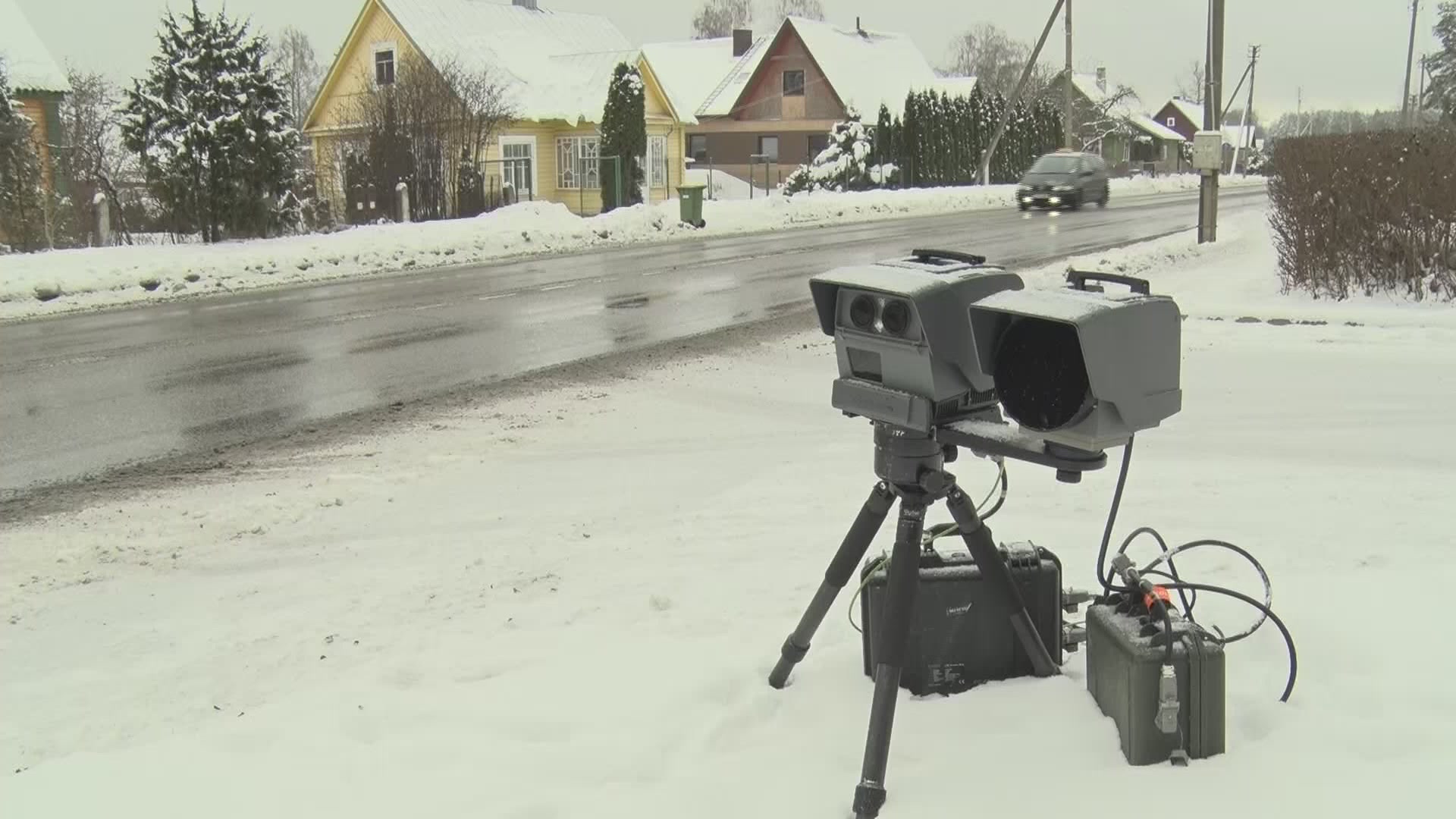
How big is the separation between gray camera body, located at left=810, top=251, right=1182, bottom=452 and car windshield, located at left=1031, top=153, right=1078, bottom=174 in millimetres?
33040

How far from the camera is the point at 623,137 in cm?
3394

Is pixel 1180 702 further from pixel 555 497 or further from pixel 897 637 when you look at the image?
pixel 555 497

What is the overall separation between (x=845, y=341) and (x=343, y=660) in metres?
2.11

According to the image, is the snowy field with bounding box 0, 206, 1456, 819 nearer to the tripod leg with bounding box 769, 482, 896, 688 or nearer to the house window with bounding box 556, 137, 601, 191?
the tripod leg with bounding box 769, 482, 896, 688

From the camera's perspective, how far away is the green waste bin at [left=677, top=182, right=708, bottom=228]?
27.1m

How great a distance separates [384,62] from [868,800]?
133ft

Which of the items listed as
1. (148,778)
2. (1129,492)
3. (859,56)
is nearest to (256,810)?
(148,778)

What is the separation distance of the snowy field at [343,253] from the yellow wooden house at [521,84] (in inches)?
388

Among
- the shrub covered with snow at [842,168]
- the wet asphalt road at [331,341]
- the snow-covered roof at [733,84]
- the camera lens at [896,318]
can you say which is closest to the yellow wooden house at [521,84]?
the shrub covered with snow at [842,168]

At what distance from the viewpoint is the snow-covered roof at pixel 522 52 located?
38844 millimetres

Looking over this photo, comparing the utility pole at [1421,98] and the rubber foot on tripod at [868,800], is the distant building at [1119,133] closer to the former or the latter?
the utility pole at [1421,98]

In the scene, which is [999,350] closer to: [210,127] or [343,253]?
[343,253]

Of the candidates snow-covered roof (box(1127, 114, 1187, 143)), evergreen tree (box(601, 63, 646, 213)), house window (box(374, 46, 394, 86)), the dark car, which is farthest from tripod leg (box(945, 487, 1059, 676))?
snow-covered roof (box(1127, 114, 1187, 143))

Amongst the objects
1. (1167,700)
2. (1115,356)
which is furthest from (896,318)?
(1167,700)
